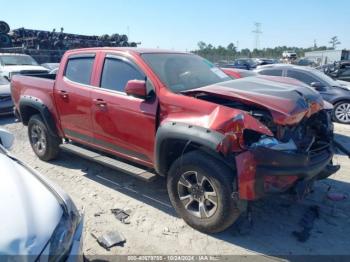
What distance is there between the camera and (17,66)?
13.7m

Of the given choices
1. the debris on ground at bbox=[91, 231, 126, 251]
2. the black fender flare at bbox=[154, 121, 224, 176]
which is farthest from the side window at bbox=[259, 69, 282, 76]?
the debris on ground at bbox=[91, 231, 126, 251]

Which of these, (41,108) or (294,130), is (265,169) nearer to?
(294,130)

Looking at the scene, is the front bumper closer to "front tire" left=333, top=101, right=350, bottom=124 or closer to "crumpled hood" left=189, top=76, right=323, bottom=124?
"crumpled hood" left=189, top=76, right=323, bottom=124

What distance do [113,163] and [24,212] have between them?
2346 mm

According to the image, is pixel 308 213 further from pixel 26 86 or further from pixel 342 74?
pixel 342 74

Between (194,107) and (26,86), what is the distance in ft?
12.1

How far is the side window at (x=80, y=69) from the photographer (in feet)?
16.2

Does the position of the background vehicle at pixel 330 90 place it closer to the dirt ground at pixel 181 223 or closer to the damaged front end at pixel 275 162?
the dirt ground at pixel 181 223

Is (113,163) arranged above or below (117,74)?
below

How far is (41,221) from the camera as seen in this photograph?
217 cm

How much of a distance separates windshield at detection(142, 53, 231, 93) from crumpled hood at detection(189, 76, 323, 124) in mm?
434

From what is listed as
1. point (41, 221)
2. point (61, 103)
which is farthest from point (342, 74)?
point (41, 221)

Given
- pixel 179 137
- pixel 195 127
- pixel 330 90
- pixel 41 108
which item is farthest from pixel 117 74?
pixel 330 90

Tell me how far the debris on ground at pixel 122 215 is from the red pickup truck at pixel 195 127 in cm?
49
